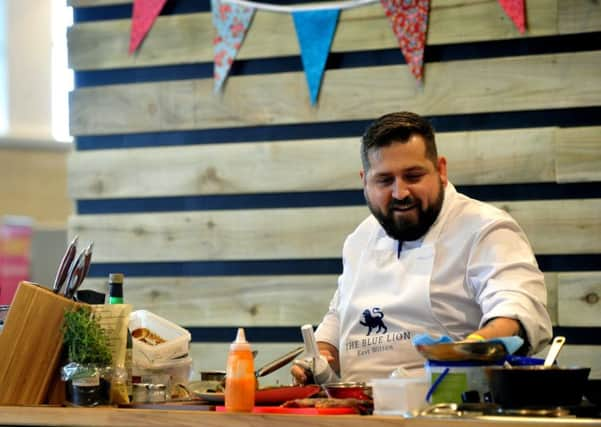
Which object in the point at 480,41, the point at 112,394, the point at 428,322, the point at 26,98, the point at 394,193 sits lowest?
the point at 112,394

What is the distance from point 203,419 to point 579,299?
2.03 meters

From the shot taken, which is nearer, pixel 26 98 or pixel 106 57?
pixel 106 57

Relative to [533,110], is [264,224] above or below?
below

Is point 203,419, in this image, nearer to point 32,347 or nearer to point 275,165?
point 32,347

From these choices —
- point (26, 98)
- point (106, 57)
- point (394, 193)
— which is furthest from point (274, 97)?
point (26, 98)

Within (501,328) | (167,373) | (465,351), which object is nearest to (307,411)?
(465,351)

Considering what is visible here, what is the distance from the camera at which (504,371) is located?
2.02 m

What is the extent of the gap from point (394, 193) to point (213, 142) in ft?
5.12

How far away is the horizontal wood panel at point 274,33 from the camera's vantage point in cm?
401

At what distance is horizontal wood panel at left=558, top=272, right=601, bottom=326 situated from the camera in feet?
12.6

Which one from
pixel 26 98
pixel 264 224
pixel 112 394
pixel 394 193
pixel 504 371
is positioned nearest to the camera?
pixel 504 371

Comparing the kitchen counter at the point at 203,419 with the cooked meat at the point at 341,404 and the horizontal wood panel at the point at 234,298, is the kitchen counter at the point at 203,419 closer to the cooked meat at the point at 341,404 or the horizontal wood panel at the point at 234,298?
the cooked meat at the point at 341,404

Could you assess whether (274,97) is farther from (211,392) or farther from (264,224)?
(211,392)

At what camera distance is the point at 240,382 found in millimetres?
2309
